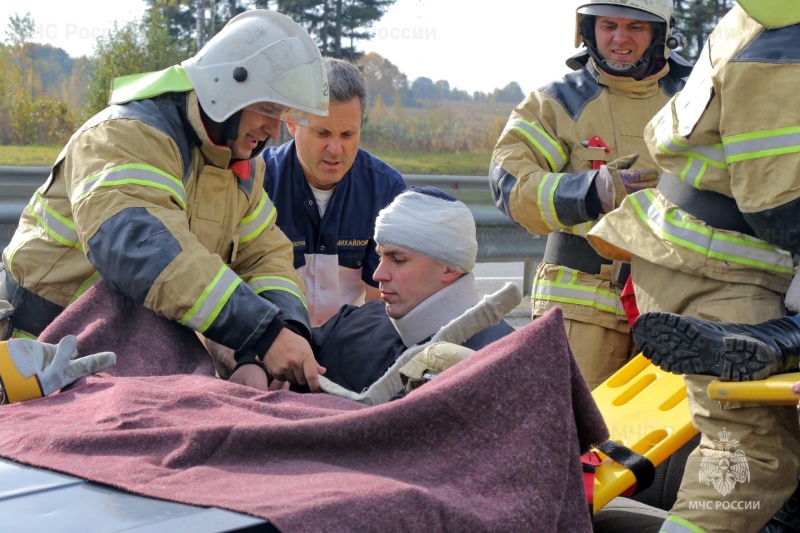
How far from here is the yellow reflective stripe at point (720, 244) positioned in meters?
2.91

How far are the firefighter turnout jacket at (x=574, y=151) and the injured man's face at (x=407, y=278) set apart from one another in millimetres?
665

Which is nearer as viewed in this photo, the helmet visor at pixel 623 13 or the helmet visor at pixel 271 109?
the helmet visor at pixel 271 109

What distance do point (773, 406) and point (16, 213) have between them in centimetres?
490

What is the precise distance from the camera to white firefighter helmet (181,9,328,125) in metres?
3.42

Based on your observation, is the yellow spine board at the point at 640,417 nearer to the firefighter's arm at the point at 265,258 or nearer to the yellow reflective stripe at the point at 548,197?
the yellow reflective stripe at the point at 548,197

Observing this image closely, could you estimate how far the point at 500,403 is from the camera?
2.06 m

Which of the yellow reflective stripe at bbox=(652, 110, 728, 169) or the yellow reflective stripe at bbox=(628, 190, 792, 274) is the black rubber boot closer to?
the yellow reflective stripe at bbox=(628, 190, 792, 274)

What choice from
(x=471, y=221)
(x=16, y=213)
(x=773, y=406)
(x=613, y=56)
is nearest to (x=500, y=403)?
(x=773, y=406)

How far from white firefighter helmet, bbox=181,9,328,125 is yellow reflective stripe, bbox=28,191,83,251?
0.57m

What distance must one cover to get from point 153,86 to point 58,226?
54 cm

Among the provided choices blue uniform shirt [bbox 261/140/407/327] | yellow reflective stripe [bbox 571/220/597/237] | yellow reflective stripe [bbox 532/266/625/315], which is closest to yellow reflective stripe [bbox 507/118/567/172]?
yellow reflective stripe [bbox 571/220/597/237]

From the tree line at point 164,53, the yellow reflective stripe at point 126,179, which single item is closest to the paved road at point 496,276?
the yellow reflective stripe at point 126,179

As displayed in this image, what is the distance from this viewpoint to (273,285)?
3.68 meters

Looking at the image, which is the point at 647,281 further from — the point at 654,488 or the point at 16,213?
the point at 16,213
